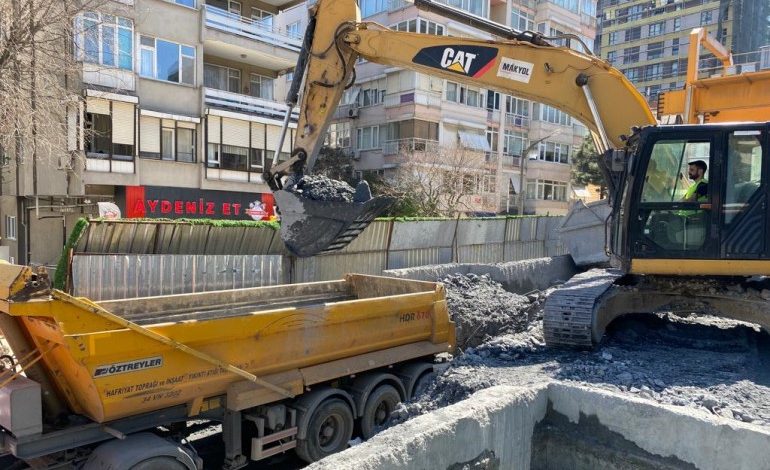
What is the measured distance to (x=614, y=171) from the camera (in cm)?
657

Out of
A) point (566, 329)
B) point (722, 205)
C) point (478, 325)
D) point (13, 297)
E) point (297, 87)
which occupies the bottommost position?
point (478, 325)

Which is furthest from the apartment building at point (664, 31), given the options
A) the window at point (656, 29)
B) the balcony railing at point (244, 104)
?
the balcony railing at point (244, 104)

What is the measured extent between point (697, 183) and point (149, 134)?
17.6 m

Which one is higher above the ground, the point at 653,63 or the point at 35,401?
the point at 653,63

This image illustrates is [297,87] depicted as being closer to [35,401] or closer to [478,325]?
[478,325]

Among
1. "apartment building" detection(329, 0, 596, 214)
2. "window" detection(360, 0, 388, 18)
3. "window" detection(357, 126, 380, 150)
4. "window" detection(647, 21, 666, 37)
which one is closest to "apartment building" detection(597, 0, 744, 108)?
"window" detection(647, 21, 666, 37)

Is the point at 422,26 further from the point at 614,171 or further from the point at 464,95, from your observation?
the point at 614,171

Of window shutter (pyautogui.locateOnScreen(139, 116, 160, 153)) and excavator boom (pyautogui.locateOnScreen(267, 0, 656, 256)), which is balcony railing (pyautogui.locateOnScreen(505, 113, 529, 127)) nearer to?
window shutter (pyautogui.locateOnScreen(139, 116, 160, 153))

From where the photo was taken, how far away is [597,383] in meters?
4.75

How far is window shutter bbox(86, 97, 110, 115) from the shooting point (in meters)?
17.6

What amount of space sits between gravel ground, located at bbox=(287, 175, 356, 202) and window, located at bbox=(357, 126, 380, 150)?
24.3 m

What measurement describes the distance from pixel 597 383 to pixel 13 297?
15.0 feet

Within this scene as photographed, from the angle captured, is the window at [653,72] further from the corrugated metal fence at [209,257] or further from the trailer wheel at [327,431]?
the trailer wheel at [327,431]

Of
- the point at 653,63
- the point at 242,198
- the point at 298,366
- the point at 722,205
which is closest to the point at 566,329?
the point at 722,205
